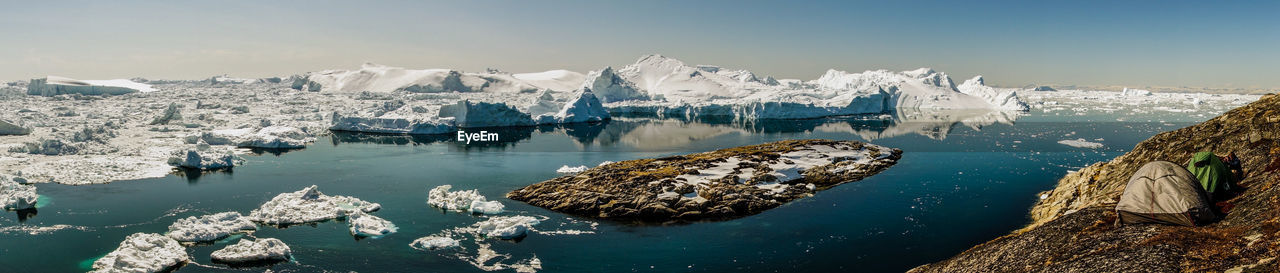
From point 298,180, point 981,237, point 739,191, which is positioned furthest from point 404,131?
point 981,237

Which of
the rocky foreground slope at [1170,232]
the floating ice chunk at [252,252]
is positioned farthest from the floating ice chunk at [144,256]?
the rocky foreground slope at [1170,232]

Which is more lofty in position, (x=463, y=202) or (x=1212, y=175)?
(x=1212, y=175)

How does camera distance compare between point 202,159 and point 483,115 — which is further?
point 483,115

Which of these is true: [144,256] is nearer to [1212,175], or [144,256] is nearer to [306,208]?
[306,208]

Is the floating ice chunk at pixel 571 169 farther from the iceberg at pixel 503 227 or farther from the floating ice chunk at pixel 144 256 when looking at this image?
the floating ice chunk at pixel 144 256

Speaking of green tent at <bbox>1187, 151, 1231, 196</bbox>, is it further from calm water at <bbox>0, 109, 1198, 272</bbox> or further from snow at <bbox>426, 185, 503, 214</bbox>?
snow at <bbox>426, 185, 503, 214</bbox>

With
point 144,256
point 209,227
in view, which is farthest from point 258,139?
point 144,256

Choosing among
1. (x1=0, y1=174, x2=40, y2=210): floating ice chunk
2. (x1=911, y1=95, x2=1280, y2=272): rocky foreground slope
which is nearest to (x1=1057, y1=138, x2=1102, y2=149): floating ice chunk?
(x1=911, y1=95, x2=1280, y2=272): rocky foreground slope

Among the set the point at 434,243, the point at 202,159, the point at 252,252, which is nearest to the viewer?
the point at 252,252
